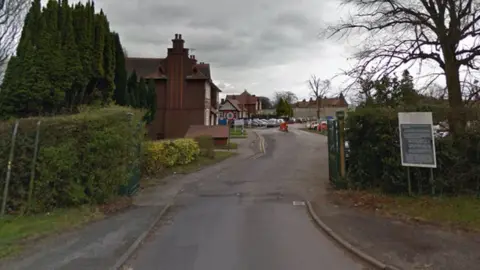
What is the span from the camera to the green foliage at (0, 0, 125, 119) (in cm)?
1562

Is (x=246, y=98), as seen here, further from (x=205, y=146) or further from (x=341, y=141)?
(x=341, y=141)

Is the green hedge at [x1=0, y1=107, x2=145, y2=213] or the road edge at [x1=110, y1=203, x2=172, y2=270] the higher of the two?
Answer: the green hedge at [x1=0, y1=107, x2=145, y2=213]

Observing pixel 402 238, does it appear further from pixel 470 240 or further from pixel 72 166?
pixel 72 166

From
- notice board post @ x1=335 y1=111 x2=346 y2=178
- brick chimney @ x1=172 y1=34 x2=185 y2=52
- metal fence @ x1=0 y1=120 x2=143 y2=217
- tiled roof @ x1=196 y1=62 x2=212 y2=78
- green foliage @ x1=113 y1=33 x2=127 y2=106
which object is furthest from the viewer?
tiled roof @ x1=196 y1=62 x2=212 y2=78

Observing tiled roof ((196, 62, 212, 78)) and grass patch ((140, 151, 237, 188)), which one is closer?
grass patch ((140, 151, 237, 188))

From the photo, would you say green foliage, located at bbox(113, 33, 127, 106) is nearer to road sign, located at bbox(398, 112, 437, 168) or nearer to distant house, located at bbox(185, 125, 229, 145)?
distant house, located at bbox(185, 125, 229, 145)

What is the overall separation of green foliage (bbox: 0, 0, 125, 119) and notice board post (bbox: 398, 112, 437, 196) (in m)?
13.2

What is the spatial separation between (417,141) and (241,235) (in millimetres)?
5489

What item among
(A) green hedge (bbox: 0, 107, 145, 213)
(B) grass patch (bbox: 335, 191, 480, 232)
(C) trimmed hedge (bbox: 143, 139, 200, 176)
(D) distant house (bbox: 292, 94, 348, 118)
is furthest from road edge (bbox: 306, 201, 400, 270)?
(D) distant house (bbox: 292, 94, 348, 118)

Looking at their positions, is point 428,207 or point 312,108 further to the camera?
point 312,108

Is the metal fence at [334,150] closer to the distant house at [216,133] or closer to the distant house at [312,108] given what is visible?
the distant house at [216,133]

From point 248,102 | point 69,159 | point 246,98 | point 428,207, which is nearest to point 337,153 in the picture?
point 428,207

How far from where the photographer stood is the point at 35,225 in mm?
7902

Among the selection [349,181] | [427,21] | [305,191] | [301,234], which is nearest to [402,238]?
[301,234]
